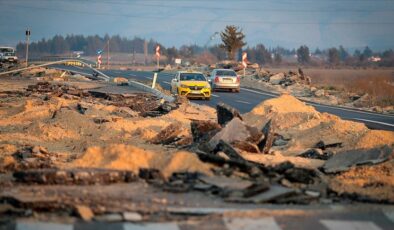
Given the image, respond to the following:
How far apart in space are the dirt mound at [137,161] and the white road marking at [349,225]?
242cm

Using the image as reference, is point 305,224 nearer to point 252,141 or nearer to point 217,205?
point 217,205

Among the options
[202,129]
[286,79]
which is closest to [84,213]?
[202,129]

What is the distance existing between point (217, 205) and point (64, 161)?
13.6ft

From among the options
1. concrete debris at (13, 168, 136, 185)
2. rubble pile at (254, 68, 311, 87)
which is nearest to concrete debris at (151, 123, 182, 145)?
concrete debris at (13, 168, 136, 185)

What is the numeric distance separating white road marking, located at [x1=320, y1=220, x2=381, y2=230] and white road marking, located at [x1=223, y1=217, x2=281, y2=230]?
62cm

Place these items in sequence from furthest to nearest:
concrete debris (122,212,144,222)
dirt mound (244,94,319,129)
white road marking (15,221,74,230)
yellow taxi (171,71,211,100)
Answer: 1. yellow taxi (171,71,211,100)
2. dirt mound (244,94,319,129)
3. concrete debris (122,212,144,222)
4. white road marking (15,221,74,230)

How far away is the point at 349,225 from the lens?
297 inches

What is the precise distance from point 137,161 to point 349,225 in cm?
362

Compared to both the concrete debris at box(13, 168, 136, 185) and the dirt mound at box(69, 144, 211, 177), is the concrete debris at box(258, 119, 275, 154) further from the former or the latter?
the concrete debris at box(13, 168, 136, 185)

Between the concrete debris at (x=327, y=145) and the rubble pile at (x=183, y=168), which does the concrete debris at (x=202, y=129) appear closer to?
the rubble pile at (x=183, y=168)

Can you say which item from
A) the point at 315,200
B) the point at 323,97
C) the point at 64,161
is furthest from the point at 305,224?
the point at 323,97

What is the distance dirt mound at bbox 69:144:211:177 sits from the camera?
968 cm

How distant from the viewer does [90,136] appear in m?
16.6

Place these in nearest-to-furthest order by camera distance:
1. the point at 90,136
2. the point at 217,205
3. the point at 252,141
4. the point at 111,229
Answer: the point at 111,229 → the point at 217,205 → the point at 252,141 → the point at 90,136
